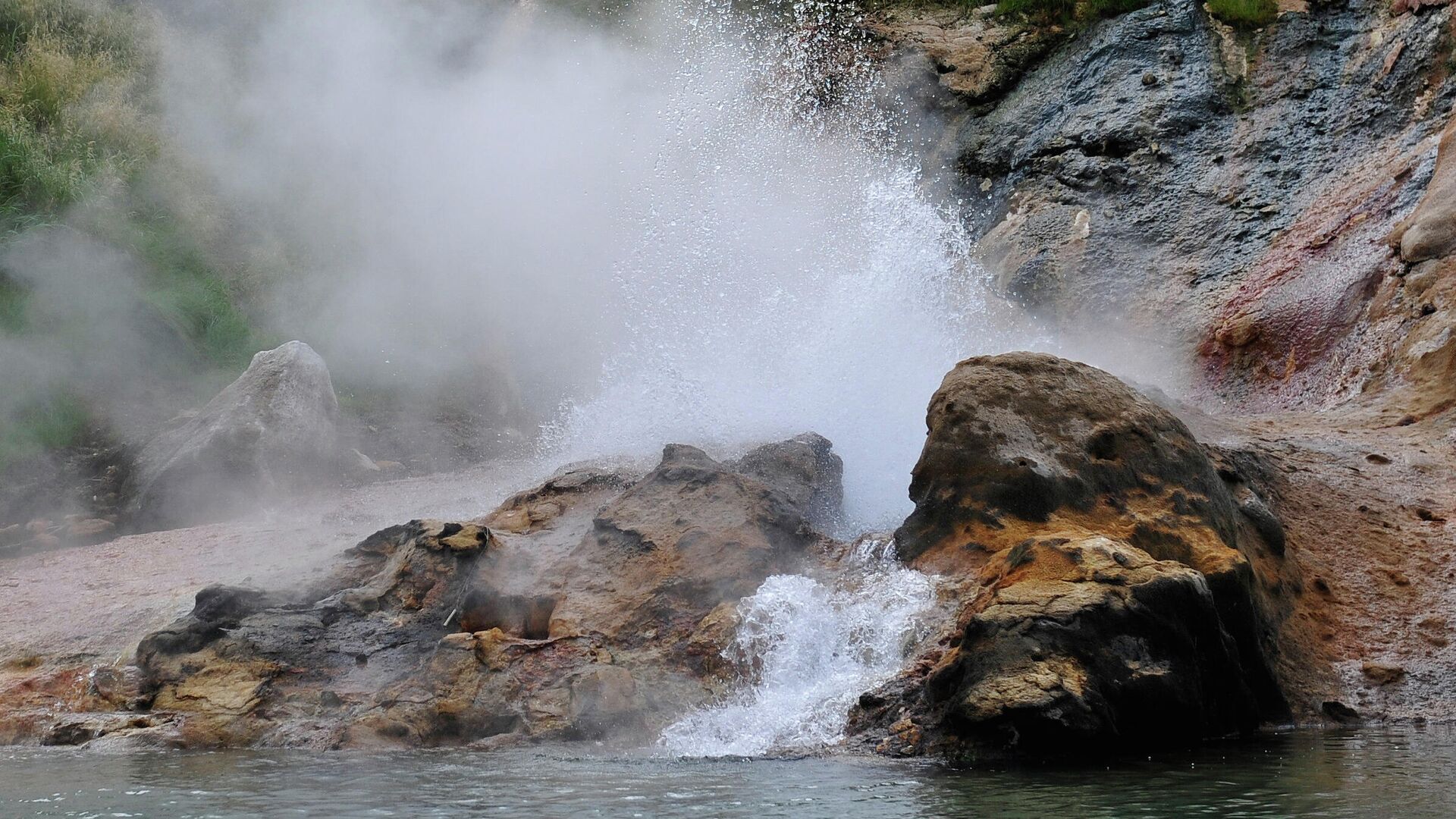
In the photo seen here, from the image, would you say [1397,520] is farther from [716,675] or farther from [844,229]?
[844,229]

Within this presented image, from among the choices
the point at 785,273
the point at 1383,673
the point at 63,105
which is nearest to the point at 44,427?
the point at 63,105

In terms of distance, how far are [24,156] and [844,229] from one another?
7.39 metres

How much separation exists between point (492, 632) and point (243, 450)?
184 inches

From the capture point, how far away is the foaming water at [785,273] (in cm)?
762

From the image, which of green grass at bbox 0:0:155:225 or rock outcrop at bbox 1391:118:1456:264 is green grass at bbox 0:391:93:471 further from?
rock outcrop at bbox 1391:118:1456:264

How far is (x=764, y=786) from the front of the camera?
3.11 metres

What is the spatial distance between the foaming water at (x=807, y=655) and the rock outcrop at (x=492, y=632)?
0.13 meters

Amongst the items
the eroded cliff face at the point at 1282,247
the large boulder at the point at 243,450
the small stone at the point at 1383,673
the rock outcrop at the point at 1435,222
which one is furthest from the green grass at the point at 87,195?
the rock outcrop at the point at 1435,222

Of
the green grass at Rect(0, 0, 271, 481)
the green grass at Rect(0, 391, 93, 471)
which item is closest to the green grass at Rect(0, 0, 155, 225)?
the green grass at Rect(0, 0, 271, 481)

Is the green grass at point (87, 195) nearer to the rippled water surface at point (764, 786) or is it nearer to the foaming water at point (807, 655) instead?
the rippled water surface at point (764, 786)

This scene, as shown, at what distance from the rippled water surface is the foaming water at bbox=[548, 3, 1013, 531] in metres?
3.21

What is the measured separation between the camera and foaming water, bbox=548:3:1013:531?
7.62 m

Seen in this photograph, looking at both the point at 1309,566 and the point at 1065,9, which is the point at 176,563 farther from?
the point at 1065,9

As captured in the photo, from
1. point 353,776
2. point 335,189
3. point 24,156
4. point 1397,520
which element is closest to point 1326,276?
point 1397,520
